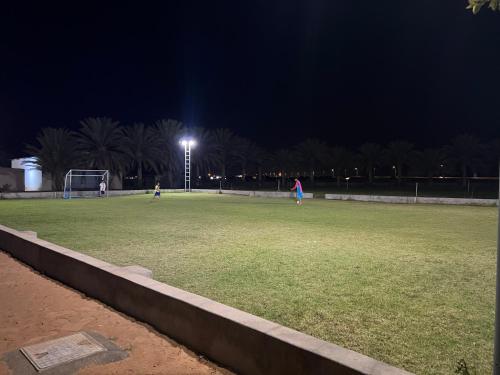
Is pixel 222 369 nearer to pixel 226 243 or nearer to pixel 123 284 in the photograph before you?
pixel 123 284

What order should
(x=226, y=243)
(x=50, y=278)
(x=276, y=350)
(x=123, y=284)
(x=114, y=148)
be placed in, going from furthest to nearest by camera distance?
(x=114, y=148)
(x=226, y=243)
(x=50, y=278)
(x=123, y=284)
(x=276, y=350)

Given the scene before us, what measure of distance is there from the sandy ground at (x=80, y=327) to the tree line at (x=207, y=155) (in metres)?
40.6

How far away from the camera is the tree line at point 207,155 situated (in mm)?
44969

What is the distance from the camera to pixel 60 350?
14.7ft

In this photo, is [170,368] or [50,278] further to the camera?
[50,278]

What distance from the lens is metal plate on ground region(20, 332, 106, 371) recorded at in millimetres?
4211

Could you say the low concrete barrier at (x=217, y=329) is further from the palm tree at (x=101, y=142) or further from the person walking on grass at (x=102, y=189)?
the palm tree at (x=101, y=142)

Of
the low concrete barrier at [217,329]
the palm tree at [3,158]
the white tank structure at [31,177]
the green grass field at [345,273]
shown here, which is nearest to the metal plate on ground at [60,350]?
the low concrete barrier at [217,329]

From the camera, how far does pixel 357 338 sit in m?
4.53

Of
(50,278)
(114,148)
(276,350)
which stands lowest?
(50,278)

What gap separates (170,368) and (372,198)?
26191 mm

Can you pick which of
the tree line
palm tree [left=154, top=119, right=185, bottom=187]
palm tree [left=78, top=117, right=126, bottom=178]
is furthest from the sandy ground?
palm tree [left=154, top=119, right=185, bottom=187]

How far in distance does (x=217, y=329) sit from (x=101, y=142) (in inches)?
1809

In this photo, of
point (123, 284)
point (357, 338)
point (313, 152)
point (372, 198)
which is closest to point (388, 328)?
point (357, 338)
